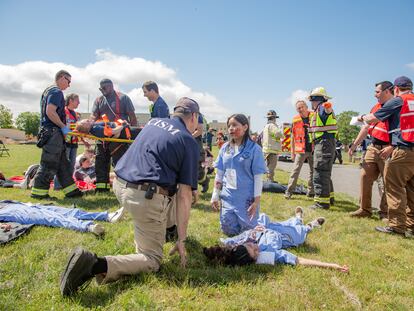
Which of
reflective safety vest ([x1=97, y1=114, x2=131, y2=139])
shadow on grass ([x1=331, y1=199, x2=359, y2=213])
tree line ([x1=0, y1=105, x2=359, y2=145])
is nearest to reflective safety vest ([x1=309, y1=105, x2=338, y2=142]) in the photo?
shadow on grass ([x1=331, y1=199, x2=359, y2=213])

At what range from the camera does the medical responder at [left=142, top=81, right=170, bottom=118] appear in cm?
593

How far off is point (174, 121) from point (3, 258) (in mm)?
2131

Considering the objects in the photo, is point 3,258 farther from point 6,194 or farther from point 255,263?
point 6,194

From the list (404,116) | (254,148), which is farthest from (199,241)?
(404,116)

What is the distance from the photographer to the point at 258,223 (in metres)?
4.05

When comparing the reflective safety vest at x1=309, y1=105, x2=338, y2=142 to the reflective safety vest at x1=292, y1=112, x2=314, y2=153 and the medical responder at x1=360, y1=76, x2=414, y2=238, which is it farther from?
the medical responder at x1=360, y1=76, x2=414, y2=238

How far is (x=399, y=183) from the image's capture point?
4.56 meters

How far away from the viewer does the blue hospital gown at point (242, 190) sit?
4.11 metres

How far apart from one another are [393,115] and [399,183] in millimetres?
A: 1094

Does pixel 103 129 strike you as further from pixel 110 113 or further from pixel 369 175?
pixel 369 175

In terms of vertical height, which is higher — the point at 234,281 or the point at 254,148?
the point at 254,148

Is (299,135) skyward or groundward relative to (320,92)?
groundward

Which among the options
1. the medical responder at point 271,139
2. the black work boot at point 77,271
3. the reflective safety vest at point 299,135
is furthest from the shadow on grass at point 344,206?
the black work boot at point 77,271

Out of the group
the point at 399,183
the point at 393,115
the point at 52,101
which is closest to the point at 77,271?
the point at 52,101
